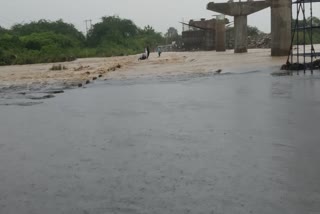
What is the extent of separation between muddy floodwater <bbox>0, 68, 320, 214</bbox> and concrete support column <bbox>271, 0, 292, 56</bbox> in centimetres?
1751

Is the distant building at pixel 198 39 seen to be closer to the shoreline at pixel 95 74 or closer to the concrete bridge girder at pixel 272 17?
the concrete bridge girder at pixel 272 17

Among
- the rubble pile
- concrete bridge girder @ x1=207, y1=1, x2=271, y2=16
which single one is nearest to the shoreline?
concrete bridge girder @ x1=207, y1=1, x2=271, y2=16

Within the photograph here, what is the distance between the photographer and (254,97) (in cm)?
1208

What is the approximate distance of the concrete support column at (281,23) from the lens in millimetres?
28767

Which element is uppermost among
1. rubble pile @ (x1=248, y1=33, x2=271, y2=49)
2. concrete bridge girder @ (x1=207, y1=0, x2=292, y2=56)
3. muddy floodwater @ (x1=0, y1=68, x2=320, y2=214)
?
concrete bridge girder @ (x1=207, y1=0, x2=292, y2=56)

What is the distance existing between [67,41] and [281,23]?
165ft

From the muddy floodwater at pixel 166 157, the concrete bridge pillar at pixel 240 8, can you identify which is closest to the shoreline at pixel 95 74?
the muddy floodwater at pixel 166 157

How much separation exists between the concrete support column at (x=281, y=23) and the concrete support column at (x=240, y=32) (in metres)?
14.9

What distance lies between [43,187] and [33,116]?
5.87m

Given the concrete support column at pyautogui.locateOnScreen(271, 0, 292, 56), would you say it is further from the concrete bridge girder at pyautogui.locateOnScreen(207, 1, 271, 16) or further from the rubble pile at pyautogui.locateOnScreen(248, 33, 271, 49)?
the rubble pile at pyautogui.locateOnScreen(248, 33, 271, 49)

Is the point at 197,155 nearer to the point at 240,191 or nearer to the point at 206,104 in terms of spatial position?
the point at 240,191

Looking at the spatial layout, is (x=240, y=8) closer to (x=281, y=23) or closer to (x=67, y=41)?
(x=281, y=23)

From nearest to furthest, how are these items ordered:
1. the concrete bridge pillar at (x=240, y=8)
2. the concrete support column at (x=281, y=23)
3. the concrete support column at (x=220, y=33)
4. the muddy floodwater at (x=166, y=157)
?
the muddy floodwater at (x=166, y=157), the concrete support column at (x=281, y=23), the concrete bridge pillar at (x=240, y=8), the concrete support column at (x=220, y=33)

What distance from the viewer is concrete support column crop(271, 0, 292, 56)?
28.8 meters
